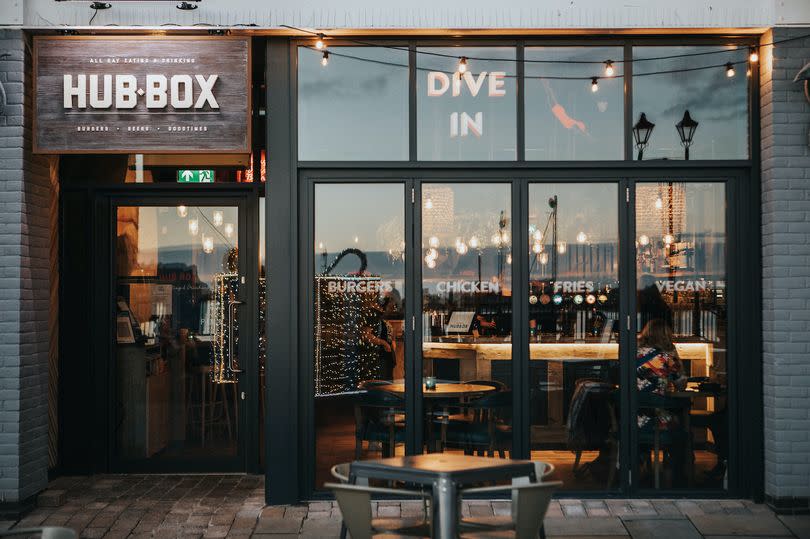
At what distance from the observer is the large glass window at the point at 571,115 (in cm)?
656

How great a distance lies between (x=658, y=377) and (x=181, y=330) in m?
4.10

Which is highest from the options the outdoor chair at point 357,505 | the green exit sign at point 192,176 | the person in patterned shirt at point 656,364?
the green exit sign at point 192,176

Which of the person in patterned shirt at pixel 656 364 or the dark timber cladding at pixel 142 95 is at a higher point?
the dark timber cladding at pixel 142 95

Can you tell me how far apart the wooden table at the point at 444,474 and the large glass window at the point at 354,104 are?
2774 mm

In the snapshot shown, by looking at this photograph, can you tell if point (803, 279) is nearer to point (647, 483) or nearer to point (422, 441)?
point (647, 483)

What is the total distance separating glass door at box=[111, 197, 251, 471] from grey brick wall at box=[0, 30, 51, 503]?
3.45 ft

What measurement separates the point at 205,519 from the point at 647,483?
3.37 metres

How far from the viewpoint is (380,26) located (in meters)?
6.40

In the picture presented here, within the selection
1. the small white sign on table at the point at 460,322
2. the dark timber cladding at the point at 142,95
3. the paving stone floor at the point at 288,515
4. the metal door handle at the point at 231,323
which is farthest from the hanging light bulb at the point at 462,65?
the paving stone floor at the point at 288,515

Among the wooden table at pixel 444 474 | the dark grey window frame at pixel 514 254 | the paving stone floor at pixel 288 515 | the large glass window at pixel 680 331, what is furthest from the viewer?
the large glass window at pixel 680 331

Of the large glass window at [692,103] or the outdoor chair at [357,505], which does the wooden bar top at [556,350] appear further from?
the outdoor chair at [357,505]

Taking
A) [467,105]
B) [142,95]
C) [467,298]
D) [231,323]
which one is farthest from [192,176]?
[467,298]

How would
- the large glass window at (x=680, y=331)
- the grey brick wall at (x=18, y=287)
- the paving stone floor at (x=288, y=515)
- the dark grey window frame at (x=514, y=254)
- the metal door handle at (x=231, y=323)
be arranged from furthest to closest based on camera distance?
the metal door handle at (x=231, y=323) < the large glass window at (x=680, y=331) < the dark grey window frame at (x=514, y=254) < the grey brick wall at (x=18, y=287) < the paving stone floor at (x=288, y=515)

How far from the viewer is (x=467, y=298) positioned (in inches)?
260
